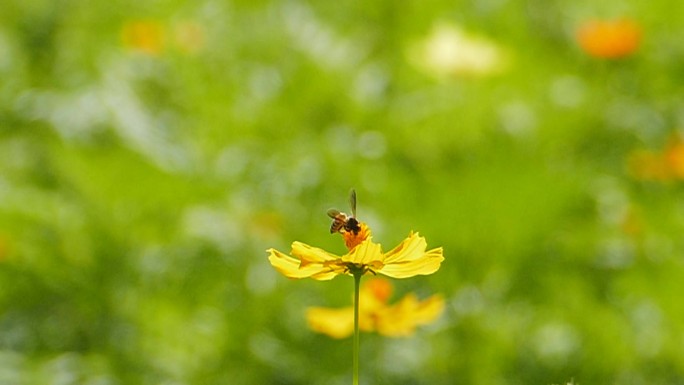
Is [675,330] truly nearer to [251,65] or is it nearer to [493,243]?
[493,243]

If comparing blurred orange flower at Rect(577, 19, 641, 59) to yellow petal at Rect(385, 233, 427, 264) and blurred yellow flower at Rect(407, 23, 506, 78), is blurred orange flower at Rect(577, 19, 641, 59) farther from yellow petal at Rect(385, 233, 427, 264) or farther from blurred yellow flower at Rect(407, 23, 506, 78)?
yellow petal at Rect(385, 233, 427, 264)

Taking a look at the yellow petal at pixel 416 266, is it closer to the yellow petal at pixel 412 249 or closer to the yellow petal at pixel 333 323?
the yellow petal at pixel 412 249

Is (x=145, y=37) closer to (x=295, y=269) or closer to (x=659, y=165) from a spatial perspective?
(x=659, y=165)

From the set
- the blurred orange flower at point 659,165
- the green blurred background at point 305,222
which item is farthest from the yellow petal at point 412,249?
the blurred orange flower at point 659,165

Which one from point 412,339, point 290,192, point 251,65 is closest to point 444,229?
point 412,339

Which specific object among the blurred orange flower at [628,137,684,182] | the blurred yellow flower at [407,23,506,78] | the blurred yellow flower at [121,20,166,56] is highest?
the blurred yellow flower at [121,20,166,56]

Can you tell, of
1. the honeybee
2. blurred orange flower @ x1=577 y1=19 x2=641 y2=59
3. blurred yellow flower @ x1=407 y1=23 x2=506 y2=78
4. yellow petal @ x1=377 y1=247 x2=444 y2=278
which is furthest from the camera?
blurred orange flower @ x1=577 y1=19 x2=641 y2=59

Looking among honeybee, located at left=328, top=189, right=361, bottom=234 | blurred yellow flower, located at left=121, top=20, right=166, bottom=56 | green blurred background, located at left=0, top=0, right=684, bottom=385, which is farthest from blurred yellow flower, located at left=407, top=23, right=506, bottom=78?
honeybee, located at left=328, top=189, right=361, bottom=234

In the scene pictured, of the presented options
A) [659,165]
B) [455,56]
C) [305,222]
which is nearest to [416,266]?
[305,222]
